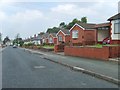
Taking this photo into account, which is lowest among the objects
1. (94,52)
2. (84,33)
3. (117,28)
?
(94,52)

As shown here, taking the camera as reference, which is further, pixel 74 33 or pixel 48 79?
pixel 74 33

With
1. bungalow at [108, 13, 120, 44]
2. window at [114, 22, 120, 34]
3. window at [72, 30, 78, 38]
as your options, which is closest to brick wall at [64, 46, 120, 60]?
bungalow at [108, 13, 120, 44]

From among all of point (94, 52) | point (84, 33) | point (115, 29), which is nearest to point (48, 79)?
point (94, 52)

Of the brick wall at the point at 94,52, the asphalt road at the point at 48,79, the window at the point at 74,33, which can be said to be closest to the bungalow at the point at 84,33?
the window at the point at 74,33

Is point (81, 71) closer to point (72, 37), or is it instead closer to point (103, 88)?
point (103, 88)

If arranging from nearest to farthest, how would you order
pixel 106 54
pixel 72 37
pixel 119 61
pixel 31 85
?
pixel 31 85 → pixel 119 61 → pixel 106 54 → pixel 72 37

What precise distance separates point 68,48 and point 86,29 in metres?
16.4

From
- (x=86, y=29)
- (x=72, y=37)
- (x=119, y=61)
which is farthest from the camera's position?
(x=72, y=37)

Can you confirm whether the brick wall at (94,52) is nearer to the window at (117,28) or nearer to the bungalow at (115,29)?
the bungalow at (115,29)

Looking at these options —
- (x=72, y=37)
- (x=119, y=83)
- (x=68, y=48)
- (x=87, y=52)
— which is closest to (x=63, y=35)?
(x=72, y=37)

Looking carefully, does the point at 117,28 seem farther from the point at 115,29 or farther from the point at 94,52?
the point at 94,52

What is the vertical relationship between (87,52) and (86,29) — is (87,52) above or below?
below

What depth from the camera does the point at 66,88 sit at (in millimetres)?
10141

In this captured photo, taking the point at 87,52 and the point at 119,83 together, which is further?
the point at 87,52
